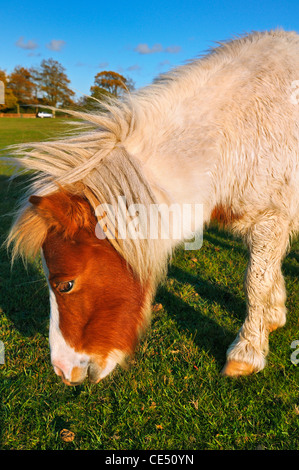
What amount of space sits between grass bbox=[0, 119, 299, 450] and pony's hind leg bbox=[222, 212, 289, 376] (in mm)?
175

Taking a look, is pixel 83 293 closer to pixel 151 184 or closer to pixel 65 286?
pixel 65 286

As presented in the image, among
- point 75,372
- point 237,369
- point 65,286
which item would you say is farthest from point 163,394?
point 65,286

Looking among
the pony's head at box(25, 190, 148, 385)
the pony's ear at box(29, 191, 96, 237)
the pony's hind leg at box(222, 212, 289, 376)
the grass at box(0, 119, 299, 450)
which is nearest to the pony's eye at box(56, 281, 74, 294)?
the pony's head at box(25, 190, 148, 385)

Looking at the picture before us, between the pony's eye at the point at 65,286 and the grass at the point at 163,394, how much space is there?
103cm

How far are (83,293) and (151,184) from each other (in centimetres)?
85

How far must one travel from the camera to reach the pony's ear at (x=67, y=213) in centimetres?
182

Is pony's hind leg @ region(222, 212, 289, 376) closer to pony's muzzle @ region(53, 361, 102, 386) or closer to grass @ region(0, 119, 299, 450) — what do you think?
grass @ region(0, 119, 299, 450)

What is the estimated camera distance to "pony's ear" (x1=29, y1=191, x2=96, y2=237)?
5.97 ft

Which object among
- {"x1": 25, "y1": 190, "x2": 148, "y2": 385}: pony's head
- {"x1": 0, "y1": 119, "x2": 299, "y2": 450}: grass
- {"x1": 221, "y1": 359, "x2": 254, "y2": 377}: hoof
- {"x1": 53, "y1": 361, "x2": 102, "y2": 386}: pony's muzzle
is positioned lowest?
{"x1": 0, "y1": 119, "x2": 299, "y2": 450}: grass

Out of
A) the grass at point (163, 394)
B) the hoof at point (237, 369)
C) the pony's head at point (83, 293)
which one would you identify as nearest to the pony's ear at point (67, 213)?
the pony's head at point (83, 293)

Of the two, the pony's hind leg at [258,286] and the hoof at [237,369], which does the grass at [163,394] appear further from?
the pony's hind leg at [258,286]

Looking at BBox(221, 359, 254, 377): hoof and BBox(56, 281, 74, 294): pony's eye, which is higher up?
BBox(56, 281, 74, 294): pony's eye

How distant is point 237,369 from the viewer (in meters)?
2.69
